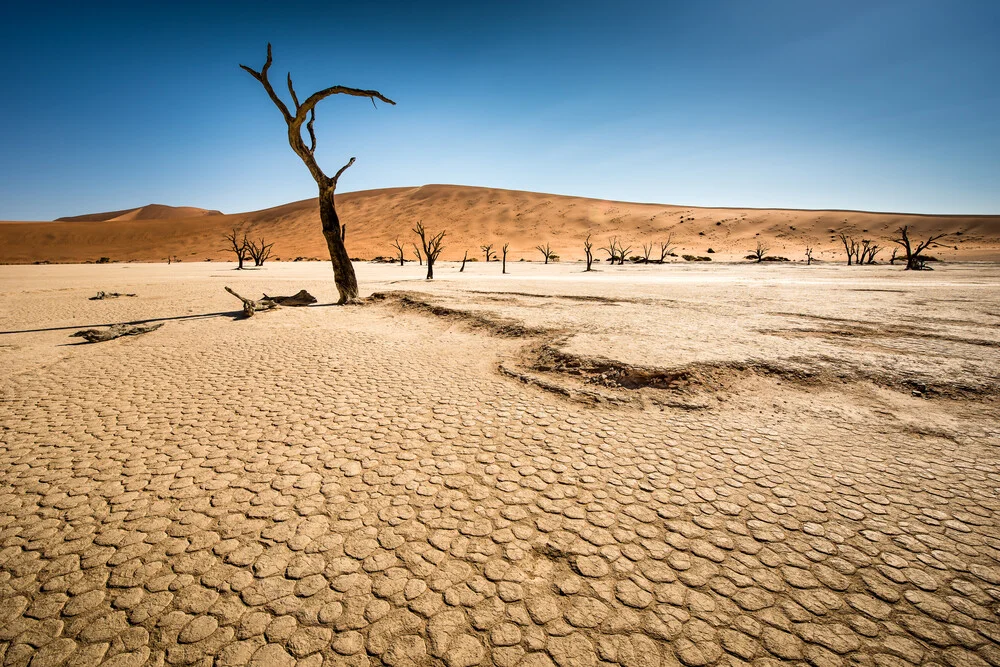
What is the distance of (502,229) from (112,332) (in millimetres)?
64939

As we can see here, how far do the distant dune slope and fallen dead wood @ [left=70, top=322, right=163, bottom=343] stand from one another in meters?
45.4

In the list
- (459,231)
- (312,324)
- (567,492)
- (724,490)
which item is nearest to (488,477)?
(567,492)

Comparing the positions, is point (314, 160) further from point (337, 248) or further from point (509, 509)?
point (509, 509)

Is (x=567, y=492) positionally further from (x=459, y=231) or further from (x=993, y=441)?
(x=459, y=231)

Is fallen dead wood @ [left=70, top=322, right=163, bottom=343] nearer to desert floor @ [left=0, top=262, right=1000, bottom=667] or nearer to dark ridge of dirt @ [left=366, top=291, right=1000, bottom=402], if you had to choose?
desert floor @ [left=0, top=262, right=1000, bottom=667]

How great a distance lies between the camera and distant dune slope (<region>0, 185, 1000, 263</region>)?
192 ft

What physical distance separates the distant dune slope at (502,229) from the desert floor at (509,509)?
4854 cm

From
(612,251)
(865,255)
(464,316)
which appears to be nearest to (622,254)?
(612,251)

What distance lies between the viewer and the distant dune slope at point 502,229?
58.4 meters

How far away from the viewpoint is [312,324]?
9.39 m

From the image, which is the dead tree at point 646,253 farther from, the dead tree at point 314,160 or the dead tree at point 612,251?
the dead tree at point 314,160

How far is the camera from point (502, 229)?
69875 mm

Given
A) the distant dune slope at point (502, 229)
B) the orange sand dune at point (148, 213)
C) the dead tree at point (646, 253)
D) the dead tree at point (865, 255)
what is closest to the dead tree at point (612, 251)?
the dead tree at point (646, 253)

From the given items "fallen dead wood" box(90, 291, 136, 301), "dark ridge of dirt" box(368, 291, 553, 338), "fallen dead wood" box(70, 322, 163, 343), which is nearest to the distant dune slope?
"dark ridge of dirt" box(368, 291, 553, 338)
